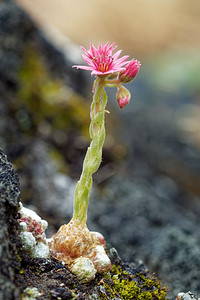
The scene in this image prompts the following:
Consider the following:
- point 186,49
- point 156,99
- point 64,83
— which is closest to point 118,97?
point 64,83

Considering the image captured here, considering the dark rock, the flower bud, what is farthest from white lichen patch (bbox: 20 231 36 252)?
the flower bud

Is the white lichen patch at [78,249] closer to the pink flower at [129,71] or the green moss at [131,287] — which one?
the green moss at [131,287]

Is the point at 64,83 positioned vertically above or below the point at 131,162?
above

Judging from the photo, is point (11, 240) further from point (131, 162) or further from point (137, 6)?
point (137, 6)

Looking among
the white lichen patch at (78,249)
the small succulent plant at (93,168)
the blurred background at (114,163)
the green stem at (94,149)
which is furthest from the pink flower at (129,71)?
the blurred background at (114,163)

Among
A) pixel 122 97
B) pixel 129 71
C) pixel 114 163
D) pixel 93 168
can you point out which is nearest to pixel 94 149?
pixel 93 168

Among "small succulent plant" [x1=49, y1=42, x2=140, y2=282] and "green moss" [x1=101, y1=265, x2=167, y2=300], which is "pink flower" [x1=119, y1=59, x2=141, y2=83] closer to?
"small succulent plant" [x1=49, y1=42, x2=140, y2=282]
